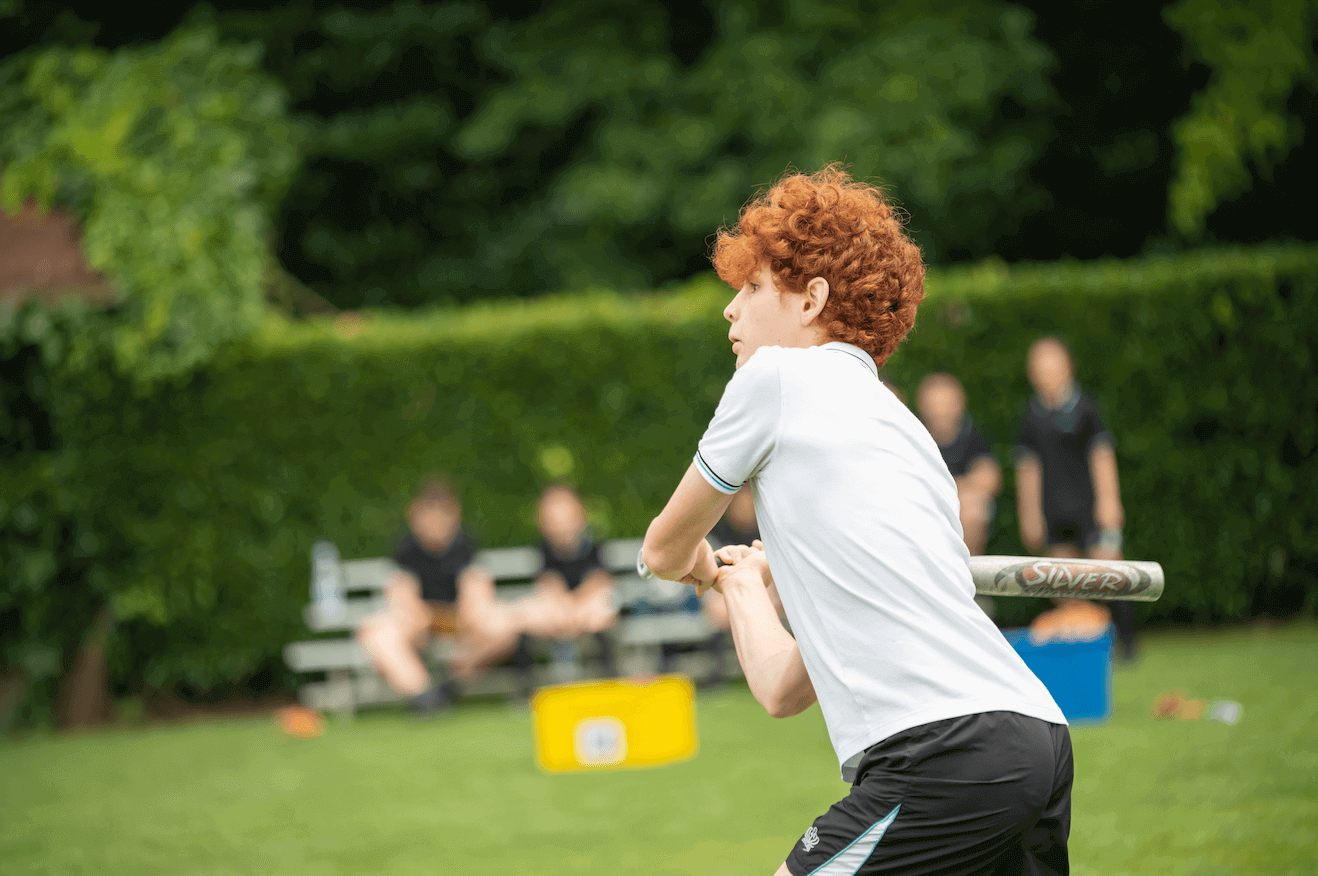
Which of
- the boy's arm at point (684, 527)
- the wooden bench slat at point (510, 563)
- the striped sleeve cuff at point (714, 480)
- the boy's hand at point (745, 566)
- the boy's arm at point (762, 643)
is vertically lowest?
the wooden bench slat at point (510, 563)

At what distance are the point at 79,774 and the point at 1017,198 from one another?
1099 cm

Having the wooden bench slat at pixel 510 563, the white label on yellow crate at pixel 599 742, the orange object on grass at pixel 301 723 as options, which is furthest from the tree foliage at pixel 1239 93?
the orange object on grass at pixel 301 723

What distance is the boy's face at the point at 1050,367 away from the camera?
775cm

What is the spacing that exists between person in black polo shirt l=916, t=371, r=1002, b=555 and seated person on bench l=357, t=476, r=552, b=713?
294 cm

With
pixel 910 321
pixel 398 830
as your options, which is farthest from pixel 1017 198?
pixel 910 321

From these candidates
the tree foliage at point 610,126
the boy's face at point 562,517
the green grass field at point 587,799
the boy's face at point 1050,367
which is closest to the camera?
the green grass field at point 587,799

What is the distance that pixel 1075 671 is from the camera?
6312mm

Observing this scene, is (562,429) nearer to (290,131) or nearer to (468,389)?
(468,389)

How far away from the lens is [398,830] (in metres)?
5.44

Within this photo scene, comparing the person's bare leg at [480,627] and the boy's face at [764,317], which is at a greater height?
the boy's face at [764,317]

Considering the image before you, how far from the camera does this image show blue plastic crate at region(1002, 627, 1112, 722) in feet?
20.2

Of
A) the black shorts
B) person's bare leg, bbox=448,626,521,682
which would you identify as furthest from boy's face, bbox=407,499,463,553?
the black shorts

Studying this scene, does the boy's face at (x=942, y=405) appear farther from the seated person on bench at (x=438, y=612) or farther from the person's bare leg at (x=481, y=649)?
the person's bare leg at (x=481, y=649)

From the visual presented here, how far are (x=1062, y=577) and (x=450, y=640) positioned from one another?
23.3 ft
